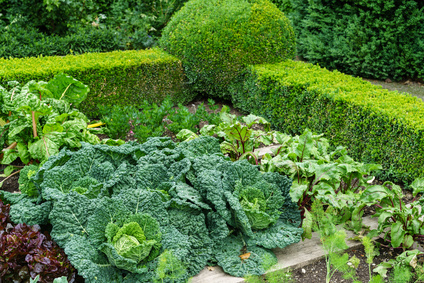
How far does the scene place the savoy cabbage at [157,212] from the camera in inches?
92.4

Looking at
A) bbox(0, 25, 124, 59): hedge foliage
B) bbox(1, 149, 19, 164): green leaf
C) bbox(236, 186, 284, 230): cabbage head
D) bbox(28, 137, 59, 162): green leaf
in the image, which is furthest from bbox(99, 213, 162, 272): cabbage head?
bbox(0, 25, 124, 59): hedge foliage

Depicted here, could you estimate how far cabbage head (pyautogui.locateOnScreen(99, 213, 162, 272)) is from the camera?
225cm

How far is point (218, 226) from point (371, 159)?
7.52 ft

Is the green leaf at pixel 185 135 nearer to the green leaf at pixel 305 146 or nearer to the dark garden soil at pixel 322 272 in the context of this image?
the green leaf at pixel 305 146

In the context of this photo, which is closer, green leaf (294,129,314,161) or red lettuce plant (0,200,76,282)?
red lettuce plant (0,200,76,282)

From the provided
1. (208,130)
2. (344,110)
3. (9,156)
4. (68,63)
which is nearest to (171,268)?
(208,130)

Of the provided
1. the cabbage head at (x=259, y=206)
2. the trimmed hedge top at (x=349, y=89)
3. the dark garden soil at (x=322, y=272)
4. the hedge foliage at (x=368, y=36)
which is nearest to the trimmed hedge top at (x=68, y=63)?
the trimmed hedge top at (x=349, y=89)

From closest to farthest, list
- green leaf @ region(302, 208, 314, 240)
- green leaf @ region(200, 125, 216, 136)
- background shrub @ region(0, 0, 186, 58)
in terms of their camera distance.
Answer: green leaf @ region(302, 208, 314, 240) → green leaf @ region(200, 125, 216, 136) → background shrub @ region(0, 0, 186, 58)

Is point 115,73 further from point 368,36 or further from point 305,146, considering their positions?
point 368,36

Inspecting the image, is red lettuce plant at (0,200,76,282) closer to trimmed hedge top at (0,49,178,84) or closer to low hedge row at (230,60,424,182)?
trimmed hedge top at (0,49,178,84)

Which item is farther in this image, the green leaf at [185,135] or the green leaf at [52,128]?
the green leaf at [185,135]

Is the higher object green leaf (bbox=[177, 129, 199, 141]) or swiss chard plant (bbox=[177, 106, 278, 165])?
swiss chard plant (bbox=[177, 106, 278, 165])

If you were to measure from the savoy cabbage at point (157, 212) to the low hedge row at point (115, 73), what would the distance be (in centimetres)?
241

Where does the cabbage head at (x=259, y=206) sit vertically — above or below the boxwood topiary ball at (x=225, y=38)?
below
